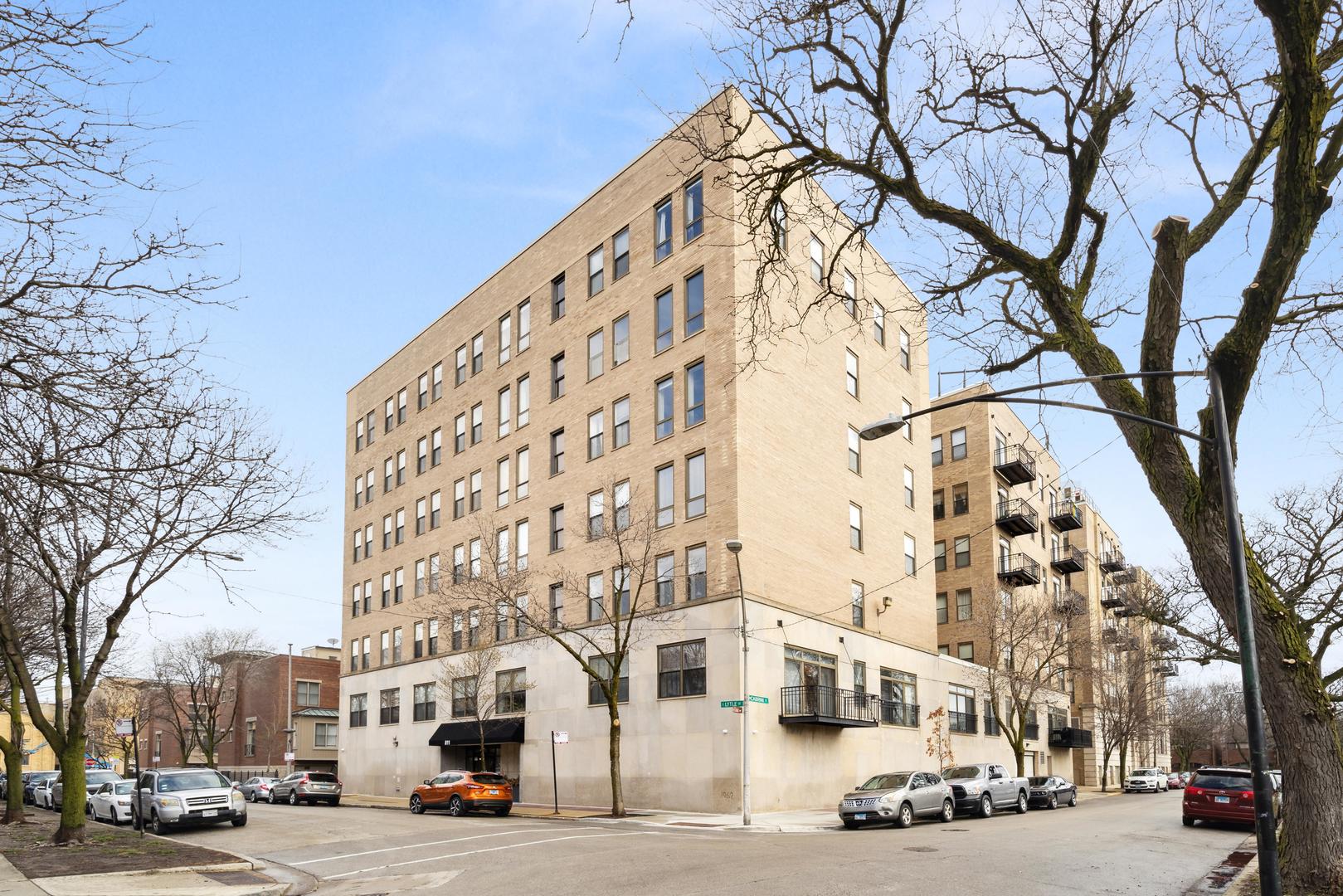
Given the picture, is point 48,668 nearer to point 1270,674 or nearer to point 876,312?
point 876,312

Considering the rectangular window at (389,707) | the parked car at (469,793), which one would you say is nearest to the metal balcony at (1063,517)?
the rectangular window at (389,707)

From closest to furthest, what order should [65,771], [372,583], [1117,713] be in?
[65,771], [372,583], [1117,713]

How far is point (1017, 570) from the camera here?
183 feet

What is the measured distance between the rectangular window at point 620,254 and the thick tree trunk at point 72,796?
24975mm

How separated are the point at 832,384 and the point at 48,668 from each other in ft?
115

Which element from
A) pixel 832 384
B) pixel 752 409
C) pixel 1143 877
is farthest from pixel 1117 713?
pixel 1143 877

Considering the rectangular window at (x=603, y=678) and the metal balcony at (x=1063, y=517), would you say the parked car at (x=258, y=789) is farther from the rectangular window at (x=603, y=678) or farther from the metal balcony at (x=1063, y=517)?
the metal balcony at (x=1063, y=517)

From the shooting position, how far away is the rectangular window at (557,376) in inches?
1731

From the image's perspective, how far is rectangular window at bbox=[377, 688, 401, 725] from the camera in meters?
52.8

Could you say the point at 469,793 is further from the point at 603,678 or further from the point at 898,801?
the point at 898,801

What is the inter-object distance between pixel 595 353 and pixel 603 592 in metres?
9.53

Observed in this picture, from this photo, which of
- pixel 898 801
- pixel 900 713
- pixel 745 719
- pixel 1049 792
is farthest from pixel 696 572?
pixel 1049 792

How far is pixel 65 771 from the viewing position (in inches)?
860

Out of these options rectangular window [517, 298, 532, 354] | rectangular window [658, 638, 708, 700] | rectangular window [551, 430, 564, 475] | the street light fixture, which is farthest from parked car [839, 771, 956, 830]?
rectangular window [517, 298, 532, 354]
